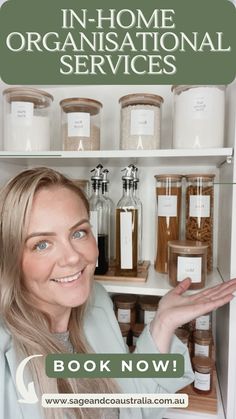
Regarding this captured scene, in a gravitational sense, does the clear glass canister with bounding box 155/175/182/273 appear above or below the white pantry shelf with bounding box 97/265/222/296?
above

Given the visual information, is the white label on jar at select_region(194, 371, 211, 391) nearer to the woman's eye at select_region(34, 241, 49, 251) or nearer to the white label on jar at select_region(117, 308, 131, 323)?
the white label on jar at select_region(117, 308, 131, 323)

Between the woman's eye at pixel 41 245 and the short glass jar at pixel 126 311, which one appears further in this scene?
the short glass jar at pixel 126 311

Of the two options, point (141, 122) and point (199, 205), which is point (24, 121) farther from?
point (199, 205)

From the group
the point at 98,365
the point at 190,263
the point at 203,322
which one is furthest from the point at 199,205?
the point at 98,365

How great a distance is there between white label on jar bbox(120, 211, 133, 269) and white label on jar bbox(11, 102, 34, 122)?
254mm

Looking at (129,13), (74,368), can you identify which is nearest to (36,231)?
(74,368)

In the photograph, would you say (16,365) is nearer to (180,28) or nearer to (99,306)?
(99,306)

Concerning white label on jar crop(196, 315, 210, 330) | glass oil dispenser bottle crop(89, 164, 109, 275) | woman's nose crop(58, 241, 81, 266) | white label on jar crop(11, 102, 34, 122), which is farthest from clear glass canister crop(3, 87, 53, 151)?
white label on jar crop(196, 315, 210, 330)

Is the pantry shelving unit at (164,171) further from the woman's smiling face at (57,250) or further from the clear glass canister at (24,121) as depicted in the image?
the woman's smiling face at (57,250)

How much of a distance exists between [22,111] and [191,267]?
0.42 meters

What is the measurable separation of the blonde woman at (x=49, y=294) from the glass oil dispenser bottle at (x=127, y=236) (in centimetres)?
11

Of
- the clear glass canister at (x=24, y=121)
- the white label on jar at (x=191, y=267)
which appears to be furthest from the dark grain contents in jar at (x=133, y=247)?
the clear glass canister at (x=24, y=121)

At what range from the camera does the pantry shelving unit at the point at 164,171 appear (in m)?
0.55

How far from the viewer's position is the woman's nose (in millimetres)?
453
